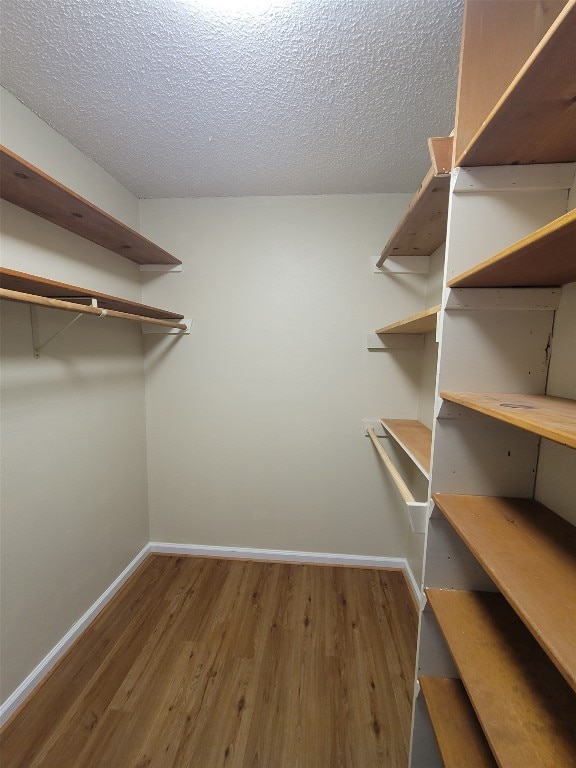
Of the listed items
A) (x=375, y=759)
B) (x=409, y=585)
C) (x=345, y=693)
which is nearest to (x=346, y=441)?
(x=409, y=585)

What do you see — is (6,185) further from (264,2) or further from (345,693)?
(345,693)

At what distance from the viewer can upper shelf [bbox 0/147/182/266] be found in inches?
38.4

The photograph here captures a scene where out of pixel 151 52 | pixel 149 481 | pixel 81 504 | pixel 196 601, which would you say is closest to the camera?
pixel 151 52

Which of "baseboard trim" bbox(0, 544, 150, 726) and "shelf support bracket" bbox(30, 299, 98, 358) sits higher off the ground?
"shelf support bracket" bbox(30, 299, 98, 358)

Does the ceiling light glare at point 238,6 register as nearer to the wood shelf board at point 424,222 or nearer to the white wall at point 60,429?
the wood shelf board at point 424,222

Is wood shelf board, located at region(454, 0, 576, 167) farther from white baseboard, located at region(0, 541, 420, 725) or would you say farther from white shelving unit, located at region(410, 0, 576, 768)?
white baseboard, located at region(0, 541, 420, 725)

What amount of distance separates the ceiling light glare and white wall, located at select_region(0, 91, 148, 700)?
2.92 feet

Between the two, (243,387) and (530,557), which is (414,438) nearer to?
(530,557)

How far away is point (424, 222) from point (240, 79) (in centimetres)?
92

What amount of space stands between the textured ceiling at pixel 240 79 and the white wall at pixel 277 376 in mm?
349

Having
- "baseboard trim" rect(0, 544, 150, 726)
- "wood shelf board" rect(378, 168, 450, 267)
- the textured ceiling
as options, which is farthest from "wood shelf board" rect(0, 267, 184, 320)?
"baseboard trim" rect(0, 544, 150, 726)

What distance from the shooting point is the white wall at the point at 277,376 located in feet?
6.36

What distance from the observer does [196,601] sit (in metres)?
1.79

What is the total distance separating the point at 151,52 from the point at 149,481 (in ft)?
7.33
